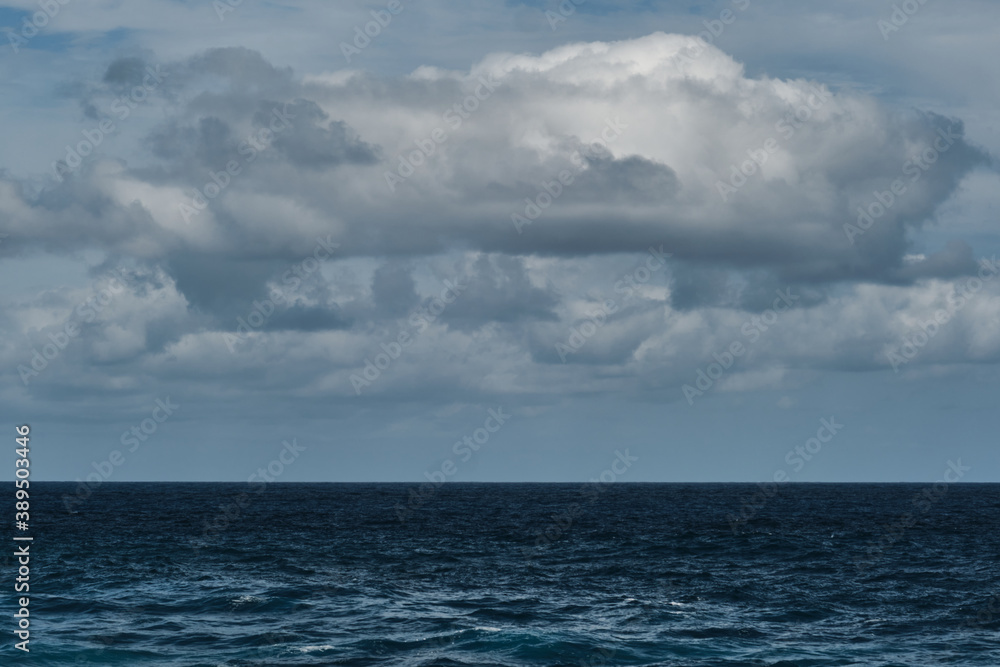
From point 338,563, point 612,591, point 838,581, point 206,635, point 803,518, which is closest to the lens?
point 206,635

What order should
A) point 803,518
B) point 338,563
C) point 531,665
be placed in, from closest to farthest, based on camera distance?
point 531,665 → point 338,563 → point 803,518

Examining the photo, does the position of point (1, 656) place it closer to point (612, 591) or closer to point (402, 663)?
point (402, 663)

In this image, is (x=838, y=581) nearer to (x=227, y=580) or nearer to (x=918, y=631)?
(x=918, y=631)

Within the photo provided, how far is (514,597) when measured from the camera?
57.0 m

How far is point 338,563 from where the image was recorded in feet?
240

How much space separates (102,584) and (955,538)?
243 ft

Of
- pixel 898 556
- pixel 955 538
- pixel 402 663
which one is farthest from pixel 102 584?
pixel 955 538

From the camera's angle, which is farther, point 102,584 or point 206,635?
point 102,584

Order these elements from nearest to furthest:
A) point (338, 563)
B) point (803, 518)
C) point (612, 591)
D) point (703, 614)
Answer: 1. point (703, 614)
2. point (612, 591)
3. point (338, 563)
4. point (803, 518)

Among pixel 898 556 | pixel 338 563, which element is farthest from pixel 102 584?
pixel 898 556

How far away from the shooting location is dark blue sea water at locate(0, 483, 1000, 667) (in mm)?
43844

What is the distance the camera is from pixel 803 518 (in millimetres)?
127062

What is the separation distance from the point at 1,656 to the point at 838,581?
1849 inches

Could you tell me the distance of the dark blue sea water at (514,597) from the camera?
4384 centimetres
